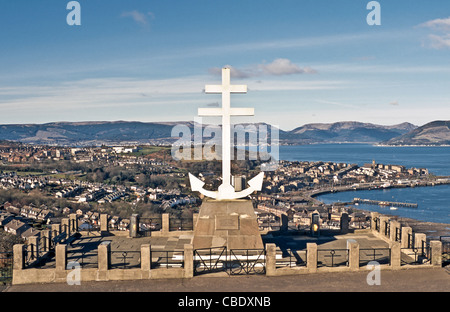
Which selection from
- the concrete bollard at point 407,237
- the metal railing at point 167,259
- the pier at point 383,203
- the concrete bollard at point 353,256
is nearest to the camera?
the concrete bollard at point 353,256

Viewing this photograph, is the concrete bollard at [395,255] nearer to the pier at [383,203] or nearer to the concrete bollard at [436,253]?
the concrete bollard at [436,253]

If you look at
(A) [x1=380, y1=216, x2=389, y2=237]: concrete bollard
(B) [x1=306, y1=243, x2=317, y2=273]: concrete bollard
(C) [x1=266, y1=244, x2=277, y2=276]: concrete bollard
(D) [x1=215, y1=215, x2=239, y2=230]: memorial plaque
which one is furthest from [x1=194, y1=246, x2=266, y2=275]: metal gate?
(A) [x1=380, y1=216, x2=389, y2=237]: concrete bollard

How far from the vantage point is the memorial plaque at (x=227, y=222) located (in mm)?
16109

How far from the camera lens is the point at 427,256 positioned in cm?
1611

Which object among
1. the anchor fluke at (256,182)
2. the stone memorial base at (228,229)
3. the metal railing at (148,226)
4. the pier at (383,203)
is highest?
the anchor fluke at (256,182)

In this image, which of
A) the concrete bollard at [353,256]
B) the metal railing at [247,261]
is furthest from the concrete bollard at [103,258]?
the concrete bollard at [353,256]

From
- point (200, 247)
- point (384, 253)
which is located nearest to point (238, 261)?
point (200, 247)

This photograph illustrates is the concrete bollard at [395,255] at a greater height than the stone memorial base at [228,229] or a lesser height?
lesser

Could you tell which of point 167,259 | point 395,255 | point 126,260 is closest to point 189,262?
point 167,259

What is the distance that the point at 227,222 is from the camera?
635 inches

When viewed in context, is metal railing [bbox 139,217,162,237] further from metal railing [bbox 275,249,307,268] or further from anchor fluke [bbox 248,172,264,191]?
metal railing [bbox 275,249,307,268]

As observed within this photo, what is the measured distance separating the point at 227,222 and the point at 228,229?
247mm
